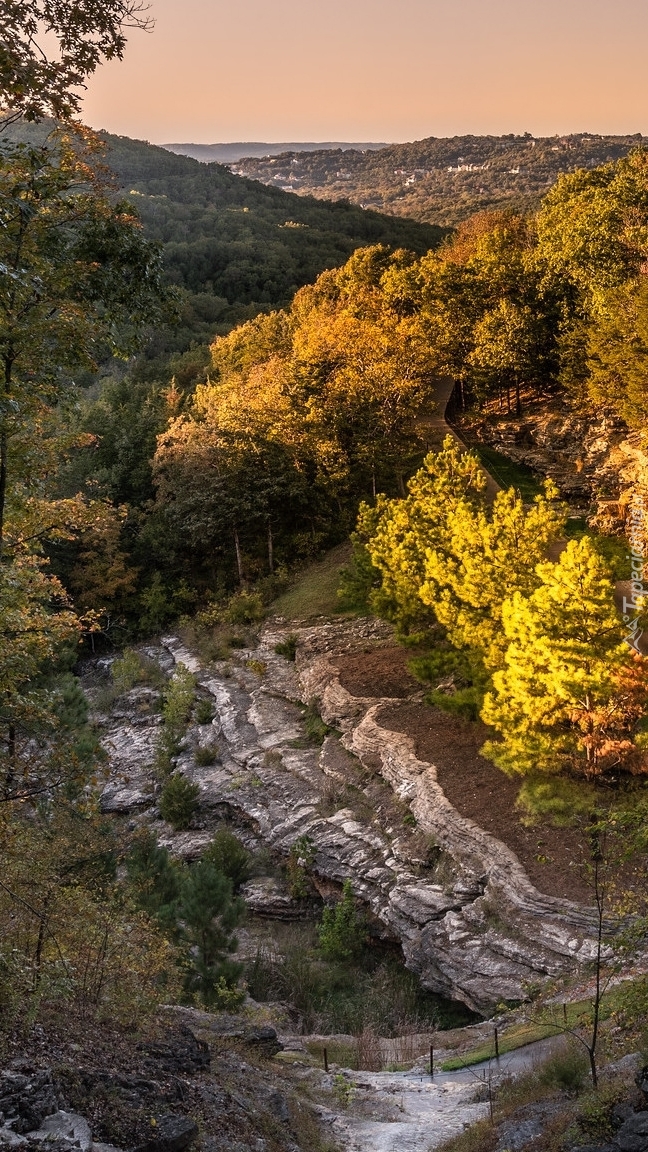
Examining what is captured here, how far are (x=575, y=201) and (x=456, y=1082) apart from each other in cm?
3586

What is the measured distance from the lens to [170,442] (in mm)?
36344

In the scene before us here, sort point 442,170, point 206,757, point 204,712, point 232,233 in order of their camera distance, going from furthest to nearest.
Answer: point 442,170, point 232,233, point 204,712, point 206,757

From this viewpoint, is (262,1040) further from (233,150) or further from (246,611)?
(233,150)

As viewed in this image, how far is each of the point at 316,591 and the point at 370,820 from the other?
44.2 ft

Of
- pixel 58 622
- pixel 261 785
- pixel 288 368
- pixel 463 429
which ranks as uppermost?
pixel 288 368

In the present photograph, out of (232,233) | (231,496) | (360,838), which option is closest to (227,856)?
(360,838)

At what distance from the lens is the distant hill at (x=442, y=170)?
107250mm

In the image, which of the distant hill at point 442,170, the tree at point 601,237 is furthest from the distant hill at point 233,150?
the tree at point 601,237

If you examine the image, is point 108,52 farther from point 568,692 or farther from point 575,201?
point 575,201

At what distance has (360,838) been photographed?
19.0 meters

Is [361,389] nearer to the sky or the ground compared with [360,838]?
nearer to the sky

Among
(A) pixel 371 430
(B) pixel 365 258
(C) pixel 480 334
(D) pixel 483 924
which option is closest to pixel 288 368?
(A) pixel 371 430

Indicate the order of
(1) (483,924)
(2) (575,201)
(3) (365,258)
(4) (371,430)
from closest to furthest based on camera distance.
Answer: (1) (483,924), (4) (371,430), (2) (575,201), (3) (365,258)

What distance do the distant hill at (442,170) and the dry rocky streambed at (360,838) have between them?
2965 inches
